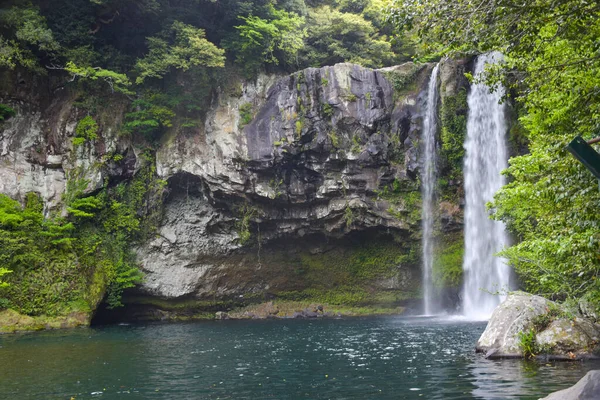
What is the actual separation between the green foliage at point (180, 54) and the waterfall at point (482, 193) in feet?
43.4

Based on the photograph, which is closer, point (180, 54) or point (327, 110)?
point (327, 110)

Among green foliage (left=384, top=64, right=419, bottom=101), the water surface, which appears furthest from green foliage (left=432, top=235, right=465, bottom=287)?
green foliage (left=384, top=64, right=419, bottom=101)

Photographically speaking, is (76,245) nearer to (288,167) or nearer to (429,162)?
(288,167)

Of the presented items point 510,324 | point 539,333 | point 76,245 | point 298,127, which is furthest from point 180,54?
point 539,333

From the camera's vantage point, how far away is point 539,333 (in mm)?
12406

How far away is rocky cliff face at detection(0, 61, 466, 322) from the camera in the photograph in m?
26.4

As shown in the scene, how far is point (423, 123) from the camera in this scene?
2659 cm

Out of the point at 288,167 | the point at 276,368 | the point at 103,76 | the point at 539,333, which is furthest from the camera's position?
the point at 288,167

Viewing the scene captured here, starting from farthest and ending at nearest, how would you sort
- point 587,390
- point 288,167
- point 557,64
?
point 288,167 → point 557,64 → point 587,390

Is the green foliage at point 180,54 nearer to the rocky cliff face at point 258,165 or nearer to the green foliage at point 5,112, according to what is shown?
the rocky cliff face at point 258,165

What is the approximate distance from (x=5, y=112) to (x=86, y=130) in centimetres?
393

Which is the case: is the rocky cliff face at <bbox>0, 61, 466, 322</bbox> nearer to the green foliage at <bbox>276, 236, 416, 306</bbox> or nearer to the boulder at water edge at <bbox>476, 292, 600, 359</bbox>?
the green foliage at <bbox>276, 236, 416, 306</bbox>

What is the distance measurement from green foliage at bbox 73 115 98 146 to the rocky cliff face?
0.41m

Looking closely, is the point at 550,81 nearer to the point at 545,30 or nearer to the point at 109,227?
the point at 545,30
